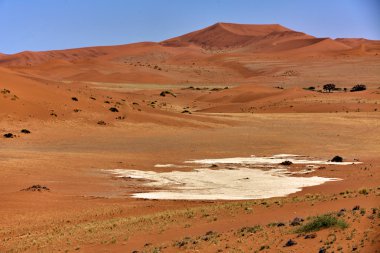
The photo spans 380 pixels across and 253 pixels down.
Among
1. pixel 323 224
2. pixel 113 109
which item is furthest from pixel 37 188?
pixel 113 109

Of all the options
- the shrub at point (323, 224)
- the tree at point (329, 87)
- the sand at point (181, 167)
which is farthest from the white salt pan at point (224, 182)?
the tree at point (329, 87)

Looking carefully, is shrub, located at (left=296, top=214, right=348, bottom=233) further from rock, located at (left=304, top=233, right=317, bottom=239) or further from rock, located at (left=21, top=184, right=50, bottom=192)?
rock, located at (left=21, top=184, right=50, bottom=192)

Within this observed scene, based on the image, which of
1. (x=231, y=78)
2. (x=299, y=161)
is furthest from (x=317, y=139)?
(x=231, y=78)

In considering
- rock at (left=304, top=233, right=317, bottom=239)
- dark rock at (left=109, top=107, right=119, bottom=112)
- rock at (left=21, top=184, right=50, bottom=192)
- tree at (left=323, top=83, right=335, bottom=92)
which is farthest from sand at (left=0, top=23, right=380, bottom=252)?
tree at (left=323, top=83, right=335, bottom=92)

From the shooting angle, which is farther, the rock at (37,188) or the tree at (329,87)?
the tree at (329,87)

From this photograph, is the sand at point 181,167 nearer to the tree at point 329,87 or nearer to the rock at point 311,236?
the rock at point 311,236

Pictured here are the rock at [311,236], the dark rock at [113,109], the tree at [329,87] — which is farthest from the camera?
the tree at [329,87]

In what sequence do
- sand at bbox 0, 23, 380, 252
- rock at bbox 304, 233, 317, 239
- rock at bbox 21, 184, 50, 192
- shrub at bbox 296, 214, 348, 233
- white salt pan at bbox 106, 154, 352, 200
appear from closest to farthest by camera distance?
rock at bbox 304, 233, 317, 239 < shrub at bbox 296, 214, 348, 233 < sand at bbox 0, 23, 380, 252 < rock at bbox 21, 184, 50, 192 < white salt pan at bbox 106, 154, 352, 200

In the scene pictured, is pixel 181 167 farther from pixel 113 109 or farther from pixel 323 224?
pixel 113 109

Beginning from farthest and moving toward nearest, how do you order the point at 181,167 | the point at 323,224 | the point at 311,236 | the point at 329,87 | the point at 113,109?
the point at 329,87
the point at 113,109
the point at 181,167
the point at 323,224
the point at 311,236

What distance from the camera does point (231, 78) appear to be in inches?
4513

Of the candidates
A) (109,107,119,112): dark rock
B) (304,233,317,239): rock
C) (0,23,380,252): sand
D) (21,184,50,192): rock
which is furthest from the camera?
(109,107,119,112): dark rock

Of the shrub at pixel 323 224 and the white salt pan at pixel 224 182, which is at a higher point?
the shrub at pixel 323 224

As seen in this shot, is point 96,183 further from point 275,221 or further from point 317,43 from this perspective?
point 317,43
